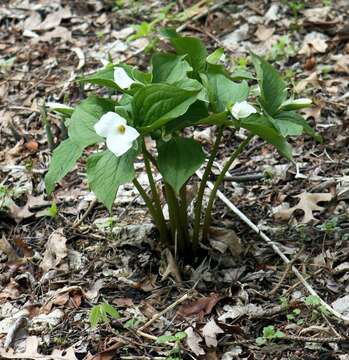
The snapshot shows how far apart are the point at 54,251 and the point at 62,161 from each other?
1.89ft

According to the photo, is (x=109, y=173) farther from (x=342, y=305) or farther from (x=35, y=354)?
(x=342, y=305)

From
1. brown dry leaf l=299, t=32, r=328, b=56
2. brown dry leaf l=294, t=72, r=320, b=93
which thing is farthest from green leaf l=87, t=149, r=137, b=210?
brown dry leaf l=299, t=32, r=328, b=56

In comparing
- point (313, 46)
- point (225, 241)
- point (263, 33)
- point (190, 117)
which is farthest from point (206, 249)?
point (263, 33)

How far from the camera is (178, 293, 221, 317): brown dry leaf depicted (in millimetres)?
2131

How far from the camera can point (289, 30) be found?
151 inches

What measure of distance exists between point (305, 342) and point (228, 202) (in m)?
0.76

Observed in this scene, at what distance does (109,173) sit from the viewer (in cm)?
191

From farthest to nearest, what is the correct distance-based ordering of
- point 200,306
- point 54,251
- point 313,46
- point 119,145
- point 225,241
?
point 313,46
point 54,251
point 225,241
point 200,306
point 119,145

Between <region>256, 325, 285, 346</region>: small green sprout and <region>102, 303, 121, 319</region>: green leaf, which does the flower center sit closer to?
<region>102, 303, 121, 319</region>: green leaf

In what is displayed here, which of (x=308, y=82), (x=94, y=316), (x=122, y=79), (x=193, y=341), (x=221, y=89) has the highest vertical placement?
(x=122, y=79)

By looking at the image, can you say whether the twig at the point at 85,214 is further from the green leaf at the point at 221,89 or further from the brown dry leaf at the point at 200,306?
the green leaf at the point at 221,89

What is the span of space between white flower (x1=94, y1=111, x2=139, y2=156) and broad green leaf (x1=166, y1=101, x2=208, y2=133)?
17 cm

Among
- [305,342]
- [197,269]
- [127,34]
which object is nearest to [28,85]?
[127,34]

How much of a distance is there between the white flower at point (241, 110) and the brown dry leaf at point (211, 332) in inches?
25.4
